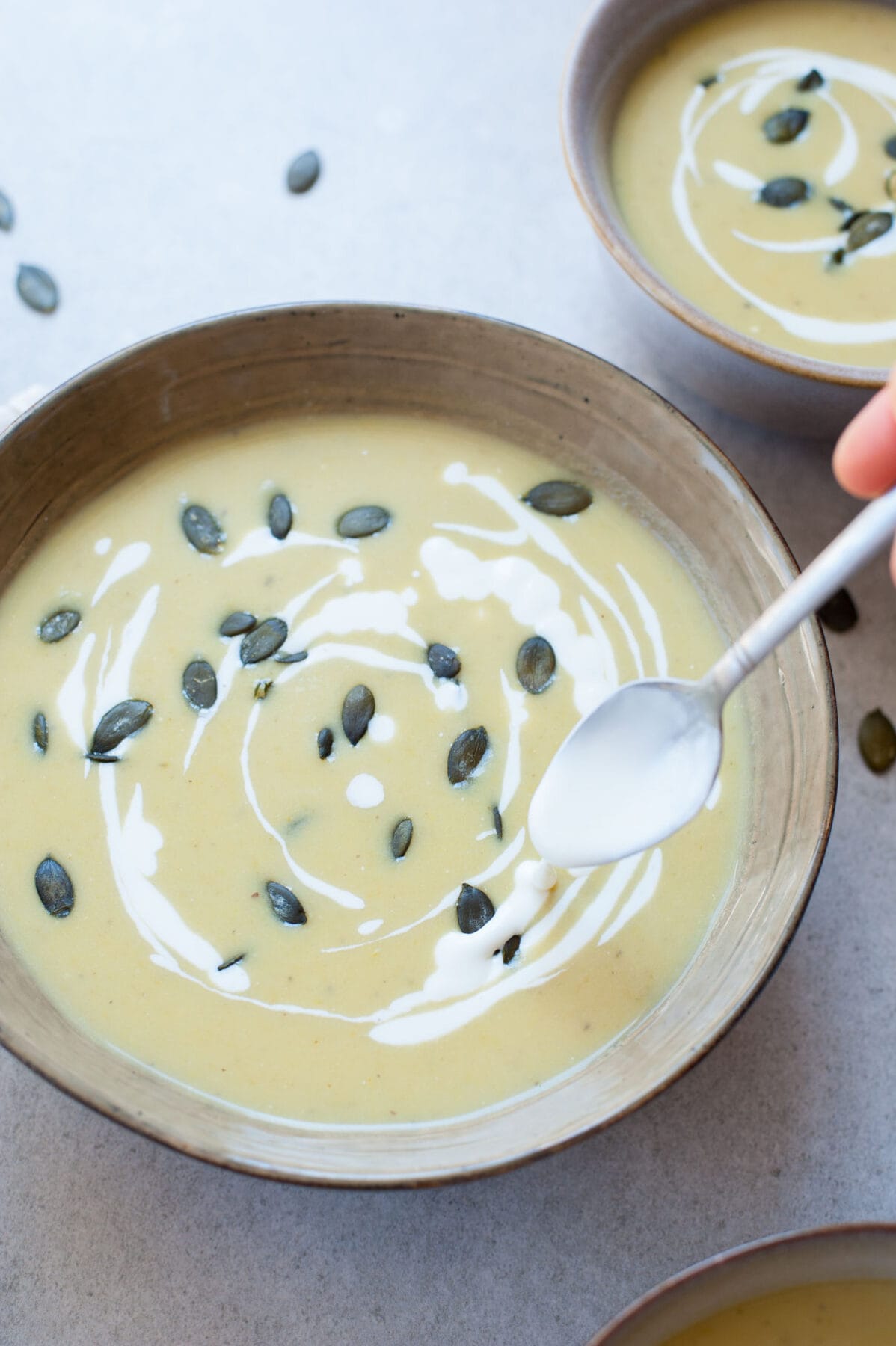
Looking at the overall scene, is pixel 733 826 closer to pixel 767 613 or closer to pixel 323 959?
pixel 767 613

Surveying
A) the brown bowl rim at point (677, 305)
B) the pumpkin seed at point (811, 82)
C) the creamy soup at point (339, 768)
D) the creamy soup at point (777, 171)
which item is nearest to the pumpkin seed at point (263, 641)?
the creamy soup at point (339, 768)

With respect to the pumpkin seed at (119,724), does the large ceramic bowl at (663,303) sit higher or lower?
higher

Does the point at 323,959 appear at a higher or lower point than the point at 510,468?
lower

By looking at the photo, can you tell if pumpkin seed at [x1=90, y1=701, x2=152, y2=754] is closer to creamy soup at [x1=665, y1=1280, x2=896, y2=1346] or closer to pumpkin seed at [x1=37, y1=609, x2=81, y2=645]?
pumpkin seed at [x1=37, y1=609, x2=81, y2=645]

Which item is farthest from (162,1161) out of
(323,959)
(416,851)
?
(416,851)

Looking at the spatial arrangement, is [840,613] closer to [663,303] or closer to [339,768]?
[663,303]

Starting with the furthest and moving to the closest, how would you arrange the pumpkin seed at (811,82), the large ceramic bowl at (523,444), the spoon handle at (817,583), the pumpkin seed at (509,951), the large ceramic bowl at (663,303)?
the pumpkin seed at (811,82), the large ceramic bowl at (663,303), the pumpkin seed at (509,951), the large ceramic bowl at (523,444), the spoon handle at (817,583)

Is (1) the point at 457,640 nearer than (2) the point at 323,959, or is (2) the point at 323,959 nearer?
(2) the point at 323,959

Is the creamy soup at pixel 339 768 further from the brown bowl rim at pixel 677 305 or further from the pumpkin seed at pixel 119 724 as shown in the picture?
the brown bowl rim at pixel 677 305
